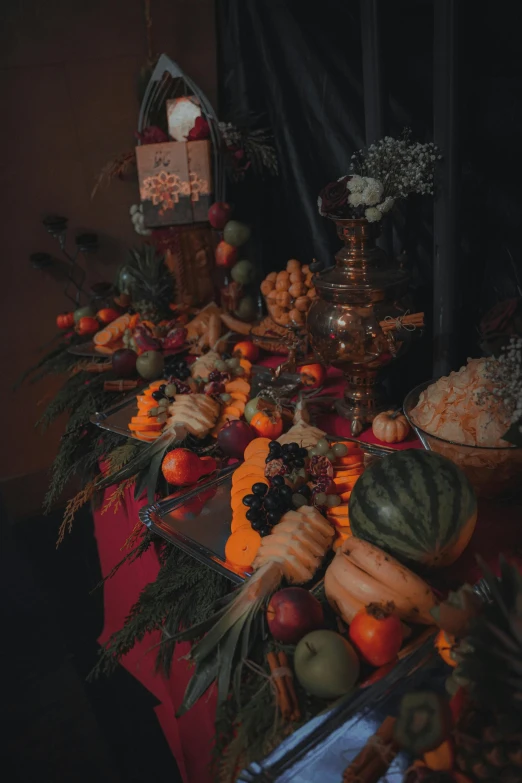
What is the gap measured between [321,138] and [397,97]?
49 cm

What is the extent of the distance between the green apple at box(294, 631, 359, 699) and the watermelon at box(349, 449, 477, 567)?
0.22 metres

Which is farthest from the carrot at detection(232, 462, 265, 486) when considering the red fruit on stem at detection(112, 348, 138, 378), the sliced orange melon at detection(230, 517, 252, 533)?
the red fruit on stem at detection(112, 348, 138, 378)

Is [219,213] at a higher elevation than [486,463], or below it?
higher

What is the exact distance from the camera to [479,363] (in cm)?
133

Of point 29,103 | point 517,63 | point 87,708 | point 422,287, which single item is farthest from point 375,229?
point 29,103

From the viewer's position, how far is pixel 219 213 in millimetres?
2582

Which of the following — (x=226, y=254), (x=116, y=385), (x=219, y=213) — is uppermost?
(x=219, y=213)

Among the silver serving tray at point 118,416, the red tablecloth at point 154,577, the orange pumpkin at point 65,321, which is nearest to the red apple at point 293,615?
the red tablecloth at point 154,577

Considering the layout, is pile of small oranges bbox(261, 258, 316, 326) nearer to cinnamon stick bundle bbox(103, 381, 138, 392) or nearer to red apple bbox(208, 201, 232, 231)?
red apple bbox(208, 201, 232, 231)

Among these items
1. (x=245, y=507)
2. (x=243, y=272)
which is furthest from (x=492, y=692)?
(x=243, y=272)

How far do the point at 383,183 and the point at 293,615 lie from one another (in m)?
1.12

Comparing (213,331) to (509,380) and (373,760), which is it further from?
(373,760)

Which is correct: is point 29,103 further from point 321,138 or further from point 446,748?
point 446,748

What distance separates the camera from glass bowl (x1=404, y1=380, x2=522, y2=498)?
119 centimetres
